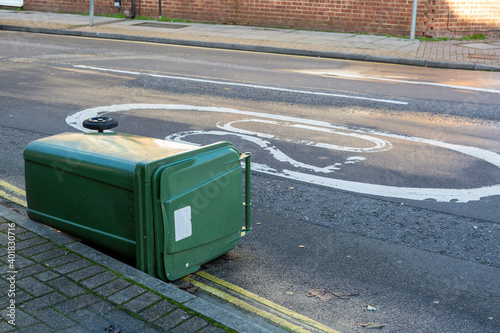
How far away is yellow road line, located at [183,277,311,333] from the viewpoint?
154 inches

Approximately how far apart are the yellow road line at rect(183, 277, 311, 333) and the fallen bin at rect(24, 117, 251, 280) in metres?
0.16

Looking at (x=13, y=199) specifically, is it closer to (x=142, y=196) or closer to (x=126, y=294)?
(x=142, y=196)

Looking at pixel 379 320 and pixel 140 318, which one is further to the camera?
pixel 379 320

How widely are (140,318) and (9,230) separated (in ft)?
5.84

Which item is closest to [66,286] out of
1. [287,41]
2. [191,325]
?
[191,325]

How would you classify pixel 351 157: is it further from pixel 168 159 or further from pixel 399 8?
pixel 399 8

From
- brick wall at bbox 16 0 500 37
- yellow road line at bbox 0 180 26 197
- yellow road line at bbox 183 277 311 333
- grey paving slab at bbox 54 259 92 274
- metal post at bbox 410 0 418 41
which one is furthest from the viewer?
brick wall at bbox 16 0 500 37

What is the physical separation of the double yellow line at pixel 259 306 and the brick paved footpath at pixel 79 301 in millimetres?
582

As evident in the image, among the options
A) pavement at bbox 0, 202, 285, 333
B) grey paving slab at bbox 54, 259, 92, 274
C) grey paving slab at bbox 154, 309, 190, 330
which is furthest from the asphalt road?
grey paving slab at bbox 54, 259, 92, 274

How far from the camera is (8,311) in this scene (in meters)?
3.61

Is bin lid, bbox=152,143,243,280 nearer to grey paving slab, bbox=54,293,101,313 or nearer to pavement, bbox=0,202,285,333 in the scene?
pavement, bbox=0,202,285,333

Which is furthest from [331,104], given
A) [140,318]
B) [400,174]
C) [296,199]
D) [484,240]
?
[140,318]

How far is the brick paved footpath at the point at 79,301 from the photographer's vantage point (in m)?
3.50

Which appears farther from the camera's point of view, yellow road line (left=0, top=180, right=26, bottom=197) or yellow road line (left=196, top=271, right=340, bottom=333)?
yellow road line (left=0, top=180, right=26, bottom=197)
